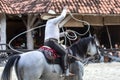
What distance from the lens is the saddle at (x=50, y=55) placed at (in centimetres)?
825

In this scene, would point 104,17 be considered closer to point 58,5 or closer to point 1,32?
point 58,5

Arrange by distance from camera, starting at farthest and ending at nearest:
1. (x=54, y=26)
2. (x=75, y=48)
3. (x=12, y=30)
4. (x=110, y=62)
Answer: (x=12, y=30) → (x=110, y=62) → (x=75, y=48) → (x=54, y=26)

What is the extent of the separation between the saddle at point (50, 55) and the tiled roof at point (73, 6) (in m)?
11.4

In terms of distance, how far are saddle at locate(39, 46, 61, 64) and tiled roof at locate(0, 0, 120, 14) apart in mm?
11361

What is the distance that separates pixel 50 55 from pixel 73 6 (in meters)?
12.8

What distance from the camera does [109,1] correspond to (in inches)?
883

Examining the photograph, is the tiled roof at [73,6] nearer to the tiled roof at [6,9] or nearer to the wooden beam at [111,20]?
the tiled roof at [6,9]

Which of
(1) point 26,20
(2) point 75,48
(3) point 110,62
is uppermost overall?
(2) point 75,48

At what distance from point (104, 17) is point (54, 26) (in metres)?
13.5

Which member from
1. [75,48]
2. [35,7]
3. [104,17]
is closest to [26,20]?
[35,7]

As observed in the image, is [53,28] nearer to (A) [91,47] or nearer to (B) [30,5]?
(A) [91,47]

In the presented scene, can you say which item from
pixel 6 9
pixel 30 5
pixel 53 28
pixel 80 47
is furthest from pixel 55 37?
pixel 30 5

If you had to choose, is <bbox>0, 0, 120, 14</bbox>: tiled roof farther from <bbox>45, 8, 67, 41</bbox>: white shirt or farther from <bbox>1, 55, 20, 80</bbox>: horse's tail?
<bbox>1, 55, 20, 80</bbox>: horse's tail

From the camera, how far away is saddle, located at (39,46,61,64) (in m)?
8.25
